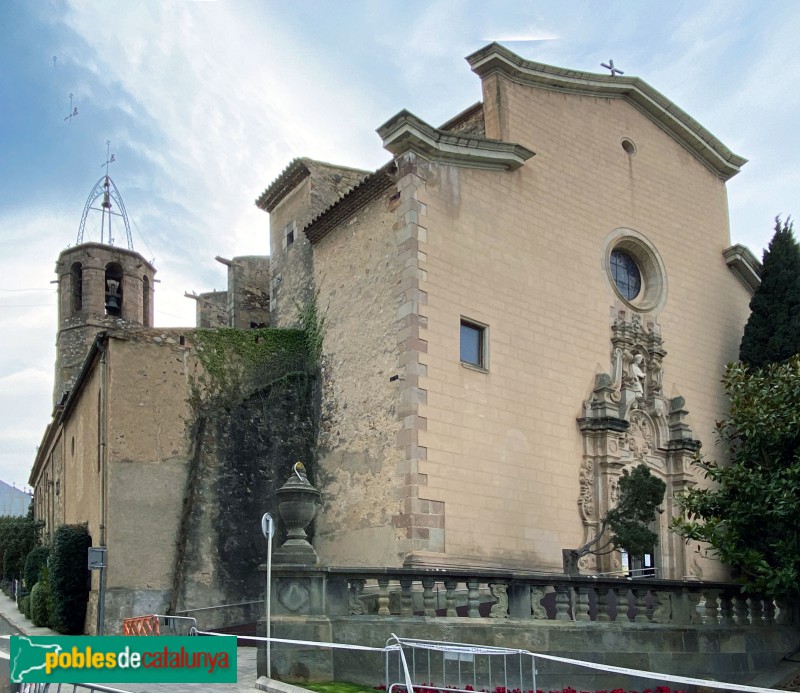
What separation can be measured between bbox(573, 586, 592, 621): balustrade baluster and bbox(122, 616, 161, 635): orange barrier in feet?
20.4

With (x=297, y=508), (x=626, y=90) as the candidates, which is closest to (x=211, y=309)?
(x=626, y=90)

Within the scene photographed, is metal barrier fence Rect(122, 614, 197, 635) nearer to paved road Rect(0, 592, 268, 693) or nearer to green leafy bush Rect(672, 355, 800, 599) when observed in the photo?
paved road Rect(0, 592, 268, 693)

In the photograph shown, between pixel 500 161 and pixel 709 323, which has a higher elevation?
pixel 500 161

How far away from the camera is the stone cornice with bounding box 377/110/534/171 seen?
1856 centimetres

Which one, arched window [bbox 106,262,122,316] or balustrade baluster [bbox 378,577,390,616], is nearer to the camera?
balustrade baluster [bbox 378,577,390,616]

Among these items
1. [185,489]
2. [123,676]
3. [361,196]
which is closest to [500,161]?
[361,196]

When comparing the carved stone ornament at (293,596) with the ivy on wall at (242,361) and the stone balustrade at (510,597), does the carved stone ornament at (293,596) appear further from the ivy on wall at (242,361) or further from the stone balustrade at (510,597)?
the ivy on wall at (242,361)

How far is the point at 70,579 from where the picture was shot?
2020cm

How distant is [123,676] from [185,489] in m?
11.5

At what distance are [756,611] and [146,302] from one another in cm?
2918

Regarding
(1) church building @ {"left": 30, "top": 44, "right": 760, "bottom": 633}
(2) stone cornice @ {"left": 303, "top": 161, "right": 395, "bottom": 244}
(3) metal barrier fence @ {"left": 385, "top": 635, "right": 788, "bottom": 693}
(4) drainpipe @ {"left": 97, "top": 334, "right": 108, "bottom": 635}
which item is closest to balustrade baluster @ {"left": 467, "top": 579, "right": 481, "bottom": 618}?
(3) metal barrier fence @ {"left": 385, "top": 635, "right": 788, "bottom": 693}

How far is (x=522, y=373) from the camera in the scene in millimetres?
19422

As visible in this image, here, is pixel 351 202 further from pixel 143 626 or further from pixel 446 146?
pixel 143 626

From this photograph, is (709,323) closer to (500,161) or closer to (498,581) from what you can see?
(500,161)
